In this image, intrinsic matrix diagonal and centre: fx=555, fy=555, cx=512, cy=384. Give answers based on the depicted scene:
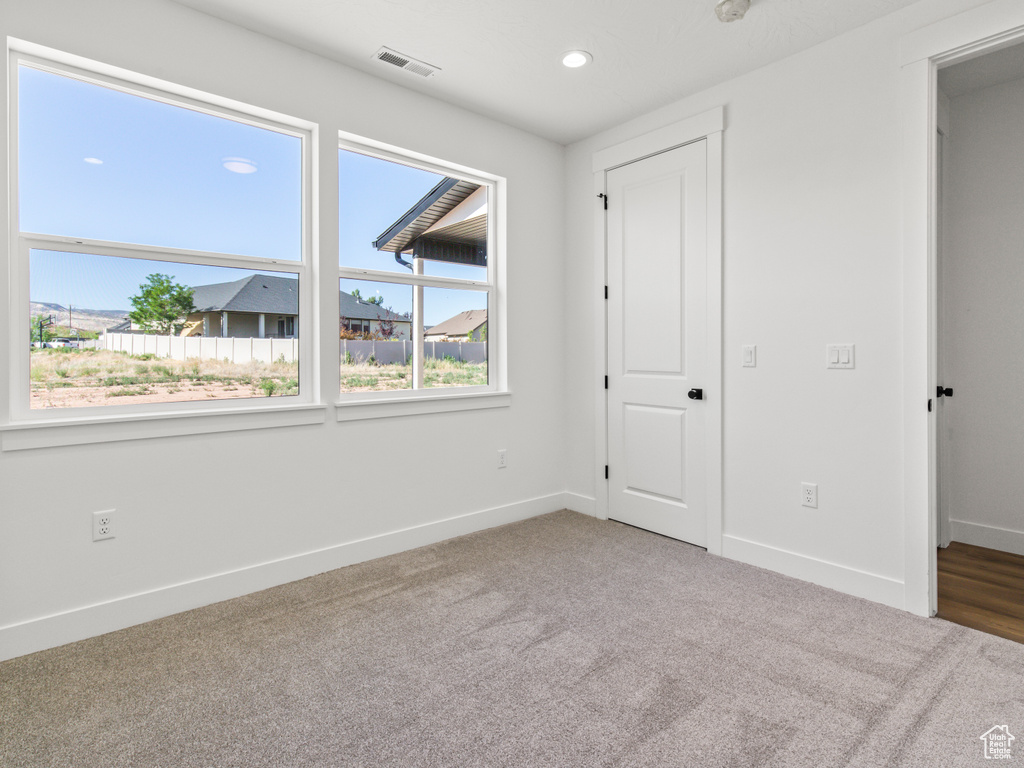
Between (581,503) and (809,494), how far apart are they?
1560 millimetres

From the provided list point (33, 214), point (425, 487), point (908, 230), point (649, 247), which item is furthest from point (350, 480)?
point (908, 230)

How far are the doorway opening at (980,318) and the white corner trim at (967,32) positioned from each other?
0.85 meters

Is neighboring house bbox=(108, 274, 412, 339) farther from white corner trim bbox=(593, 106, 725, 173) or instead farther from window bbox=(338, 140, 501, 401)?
white corner trim bbox=(593, 106, 725, 173)

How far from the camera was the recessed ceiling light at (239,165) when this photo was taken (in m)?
2.62

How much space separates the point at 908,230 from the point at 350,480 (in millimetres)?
2852

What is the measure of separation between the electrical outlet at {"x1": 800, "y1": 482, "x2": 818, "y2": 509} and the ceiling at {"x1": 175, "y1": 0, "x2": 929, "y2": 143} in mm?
2100

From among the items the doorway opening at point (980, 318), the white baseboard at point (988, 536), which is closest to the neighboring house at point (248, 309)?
the doorway opening at point (980, 318)

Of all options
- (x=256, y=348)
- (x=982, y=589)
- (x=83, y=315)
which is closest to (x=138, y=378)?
(x=83, y=315)

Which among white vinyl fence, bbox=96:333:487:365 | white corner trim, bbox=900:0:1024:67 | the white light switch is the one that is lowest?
the white light switch

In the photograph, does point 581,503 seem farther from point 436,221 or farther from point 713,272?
point 436,221

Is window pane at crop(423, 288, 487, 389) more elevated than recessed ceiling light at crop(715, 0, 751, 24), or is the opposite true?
recessed ceiling light at crop(715, 0, 751, 24)

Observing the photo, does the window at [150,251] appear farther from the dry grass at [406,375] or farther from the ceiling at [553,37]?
the ceiling at [553,37]

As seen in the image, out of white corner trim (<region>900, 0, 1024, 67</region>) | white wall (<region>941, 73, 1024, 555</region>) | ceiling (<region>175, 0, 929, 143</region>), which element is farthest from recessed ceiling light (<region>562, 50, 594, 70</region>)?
white wall (<region>941, 73, 1024, 555</region>)

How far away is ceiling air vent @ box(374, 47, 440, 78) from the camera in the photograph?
272cm
